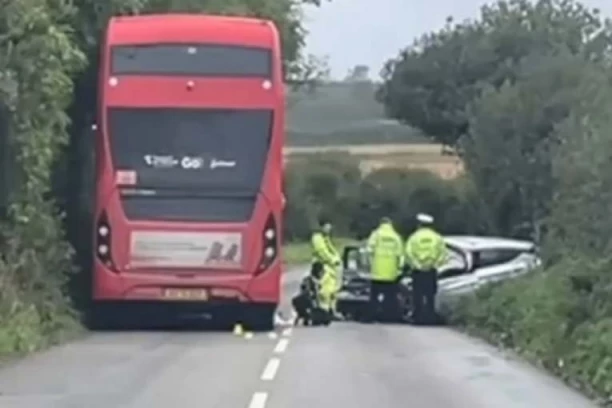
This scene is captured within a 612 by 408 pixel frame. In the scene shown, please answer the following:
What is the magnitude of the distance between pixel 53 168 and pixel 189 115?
2.78 metres

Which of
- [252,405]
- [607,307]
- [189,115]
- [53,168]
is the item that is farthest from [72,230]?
[252,405]

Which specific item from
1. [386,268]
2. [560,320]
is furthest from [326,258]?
[560,320]

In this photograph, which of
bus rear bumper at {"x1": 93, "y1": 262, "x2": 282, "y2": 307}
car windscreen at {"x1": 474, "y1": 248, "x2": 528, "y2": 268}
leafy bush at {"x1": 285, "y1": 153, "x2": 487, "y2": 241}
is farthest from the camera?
leafy bush at {"x1": 285, "y1": 153, "x2": 487, "y2": 241}

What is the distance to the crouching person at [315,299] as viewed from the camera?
3169cm

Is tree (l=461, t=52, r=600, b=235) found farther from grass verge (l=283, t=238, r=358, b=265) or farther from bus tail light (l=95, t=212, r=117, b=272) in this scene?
bus tail light (l=95, t=212, r=117, b=272)

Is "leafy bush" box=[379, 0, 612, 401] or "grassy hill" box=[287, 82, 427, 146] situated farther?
"grassy hill" box=[287, 82, 427, 146]

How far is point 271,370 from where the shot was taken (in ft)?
67.5

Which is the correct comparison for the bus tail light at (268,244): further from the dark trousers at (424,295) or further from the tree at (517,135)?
the tree at (517,135)

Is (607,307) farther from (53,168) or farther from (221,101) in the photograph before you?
(53,168)

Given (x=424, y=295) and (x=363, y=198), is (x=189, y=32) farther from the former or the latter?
(x=363, y=198)

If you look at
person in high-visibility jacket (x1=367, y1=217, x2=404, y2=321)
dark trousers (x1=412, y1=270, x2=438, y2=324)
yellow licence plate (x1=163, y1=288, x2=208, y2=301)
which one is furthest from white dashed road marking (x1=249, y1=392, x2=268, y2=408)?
person in high-visibility jacket (x1=367, y1=217, x2=404, y2=321)

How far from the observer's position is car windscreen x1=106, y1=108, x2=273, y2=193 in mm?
27969

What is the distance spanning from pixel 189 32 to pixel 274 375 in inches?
370

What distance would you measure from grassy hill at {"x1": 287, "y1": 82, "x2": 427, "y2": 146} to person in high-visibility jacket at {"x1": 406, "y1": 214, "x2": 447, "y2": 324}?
182 ft
